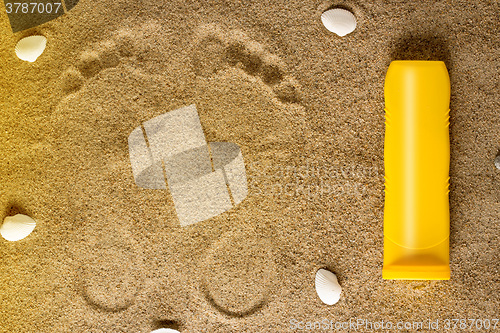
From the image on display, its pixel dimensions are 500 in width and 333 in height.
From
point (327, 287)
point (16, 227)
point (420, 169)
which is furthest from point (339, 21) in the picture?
point (16, 227)

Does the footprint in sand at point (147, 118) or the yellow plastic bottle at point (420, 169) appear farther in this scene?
the footprint in sand at point (147, 118)

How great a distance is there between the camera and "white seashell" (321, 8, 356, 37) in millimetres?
1126

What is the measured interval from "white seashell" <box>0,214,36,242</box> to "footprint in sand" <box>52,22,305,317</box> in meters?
0.15

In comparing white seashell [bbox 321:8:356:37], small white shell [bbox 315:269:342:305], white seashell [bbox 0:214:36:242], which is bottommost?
small white shell [bbox 315:269:342:305]

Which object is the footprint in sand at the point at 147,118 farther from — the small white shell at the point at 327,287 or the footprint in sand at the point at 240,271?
the small white shell at the point at 327,287

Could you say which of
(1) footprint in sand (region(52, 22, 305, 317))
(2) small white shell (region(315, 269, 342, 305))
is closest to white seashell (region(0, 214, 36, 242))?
(1) footprint in sand (region(52, 22, 305, 317))

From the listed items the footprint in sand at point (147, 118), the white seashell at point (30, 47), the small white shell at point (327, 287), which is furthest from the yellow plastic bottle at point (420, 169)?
the white seashell at point (30, 47)

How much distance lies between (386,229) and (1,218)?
133cm

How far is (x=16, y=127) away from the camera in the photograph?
3.89ft

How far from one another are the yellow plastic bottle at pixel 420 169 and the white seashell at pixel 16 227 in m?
1.24

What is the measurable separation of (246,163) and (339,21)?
57 cm

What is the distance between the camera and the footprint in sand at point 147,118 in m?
1.16

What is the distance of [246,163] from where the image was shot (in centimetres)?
117

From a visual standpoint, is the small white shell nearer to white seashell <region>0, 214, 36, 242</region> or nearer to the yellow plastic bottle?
the yellow plastic bottle
